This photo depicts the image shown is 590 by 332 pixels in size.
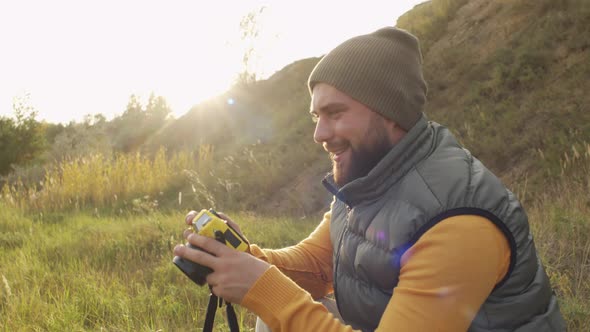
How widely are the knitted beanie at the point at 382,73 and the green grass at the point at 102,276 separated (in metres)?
1.65

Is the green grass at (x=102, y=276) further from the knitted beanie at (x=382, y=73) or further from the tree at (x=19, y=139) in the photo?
the tree at (x=19, y=139)

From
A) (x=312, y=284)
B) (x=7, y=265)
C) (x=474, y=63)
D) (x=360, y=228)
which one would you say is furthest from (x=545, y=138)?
(x=7, y=265)

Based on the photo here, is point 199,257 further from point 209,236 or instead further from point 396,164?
point 396,164

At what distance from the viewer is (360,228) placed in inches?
62.9

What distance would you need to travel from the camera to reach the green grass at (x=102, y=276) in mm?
2746

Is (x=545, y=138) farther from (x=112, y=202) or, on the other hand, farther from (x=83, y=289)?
(x=112, y=202)

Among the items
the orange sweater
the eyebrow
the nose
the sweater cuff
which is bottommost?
the orange sweater

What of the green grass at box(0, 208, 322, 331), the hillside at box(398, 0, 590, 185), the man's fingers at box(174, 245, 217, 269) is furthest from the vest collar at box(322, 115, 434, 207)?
the hillside at box(398, 0, 590, 185)

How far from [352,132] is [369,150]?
90mm

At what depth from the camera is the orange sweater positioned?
1.24 meters

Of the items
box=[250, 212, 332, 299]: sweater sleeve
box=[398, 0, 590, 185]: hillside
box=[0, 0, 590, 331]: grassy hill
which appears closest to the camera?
box=[250, 212, 332, 299]: sweater sleeve

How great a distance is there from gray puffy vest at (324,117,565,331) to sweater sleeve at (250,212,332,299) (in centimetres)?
52

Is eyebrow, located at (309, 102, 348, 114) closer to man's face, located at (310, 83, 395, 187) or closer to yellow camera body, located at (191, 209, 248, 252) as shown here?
man's face, located at (310, 83, 395, 187)

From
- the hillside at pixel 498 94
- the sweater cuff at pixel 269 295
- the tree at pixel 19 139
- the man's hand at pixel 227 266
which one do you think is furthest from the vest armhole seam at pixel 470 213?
the tree at pixel 19 139
